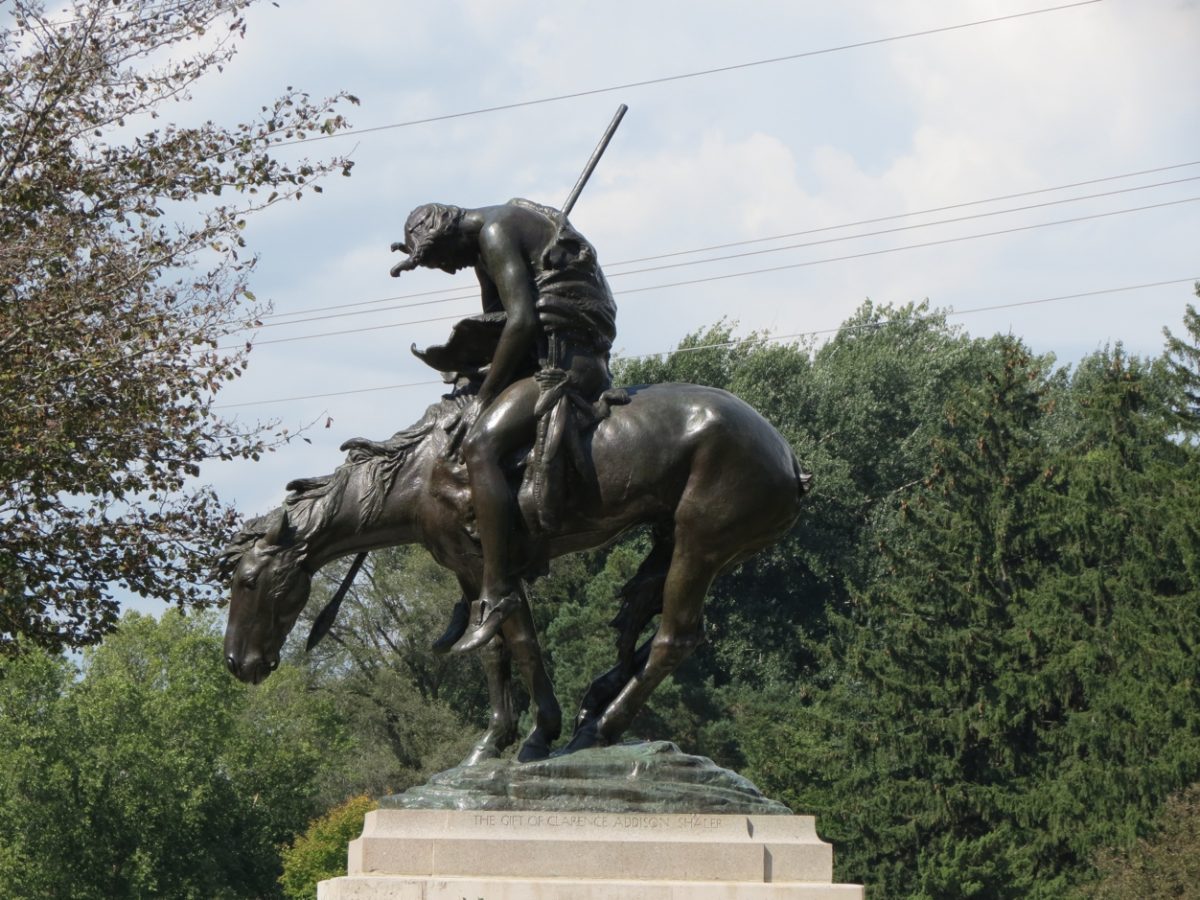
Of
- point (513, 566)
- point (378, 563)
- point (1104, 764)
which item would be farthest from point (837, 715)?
point (513, 566)

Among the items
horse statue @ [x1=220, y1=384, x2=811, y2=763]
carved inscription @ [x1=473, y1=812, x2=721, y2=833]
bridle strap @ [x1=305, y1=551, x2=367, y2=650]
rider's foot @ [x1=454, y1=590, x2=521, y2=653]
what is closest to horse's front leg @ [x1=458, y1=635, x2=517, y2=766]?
horse statue @ [x1=220, y1=384, x2=811, y2=763]

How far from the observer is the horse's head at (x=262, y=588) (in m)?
Answer: 11.3

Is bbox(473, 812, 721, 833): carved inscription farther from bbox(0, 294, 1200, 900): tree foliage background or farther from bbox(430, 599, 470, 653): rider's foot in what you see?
bbox(0, 294, 1200, 900): tree foliage background

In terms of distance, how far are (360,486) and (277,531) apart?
0.57 metres

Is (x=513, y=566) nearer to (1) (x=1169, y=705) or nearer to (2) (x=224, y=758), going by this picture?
(1) (x=1169, y=705)

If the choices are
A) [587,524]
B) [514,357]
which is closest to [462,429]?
[514,357]

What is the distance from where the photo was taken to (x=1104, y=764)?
37.4 metres

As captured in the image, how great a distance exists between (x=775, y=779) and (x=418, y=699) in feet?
32.2

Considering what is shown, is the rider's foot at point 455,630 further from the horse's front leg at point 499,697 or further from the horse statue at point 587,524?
the horse's front leg at point 499,697

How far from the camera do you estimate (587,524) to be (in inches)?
436

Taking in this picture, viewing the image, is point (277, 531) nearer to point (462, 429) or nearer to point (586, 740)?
point (462, 429)

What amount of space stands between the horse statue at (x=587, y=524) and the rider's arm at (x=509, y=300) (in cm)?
37

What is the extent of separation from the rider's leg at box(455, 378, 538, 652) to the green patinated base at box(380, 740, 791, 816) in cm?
83

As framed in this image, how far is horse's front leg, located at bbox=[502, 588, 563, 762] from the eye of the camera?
36.1 ft
